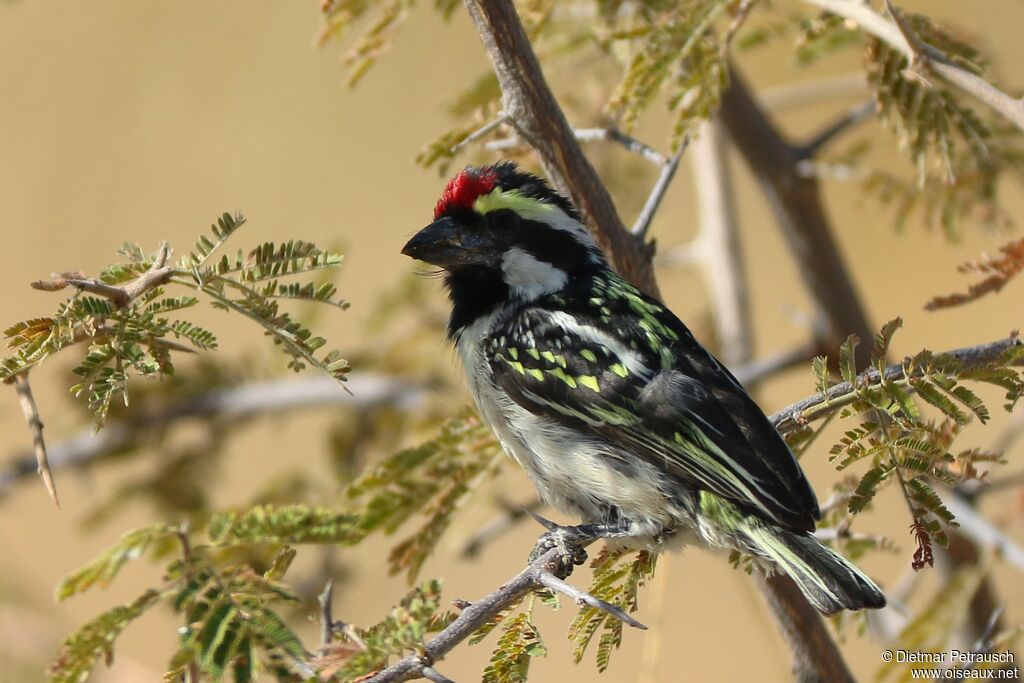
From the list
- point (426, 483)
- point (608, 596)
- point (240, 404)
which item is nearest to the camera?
point (608, 596)

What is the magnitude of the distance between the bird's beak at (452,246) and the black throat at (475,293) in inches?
1.9

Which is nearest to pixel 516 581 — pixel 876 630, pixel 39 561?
pixel 876 630

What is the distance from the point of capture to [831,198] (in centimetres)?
816

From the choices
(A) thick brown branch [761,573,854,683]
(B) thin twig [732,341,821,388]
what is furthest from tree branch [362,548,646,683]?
(B) thin twig [732,341,821,388]

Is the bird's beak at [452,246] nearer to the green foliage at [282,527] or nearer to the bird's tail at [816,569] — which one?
the green foliage at [282,527]

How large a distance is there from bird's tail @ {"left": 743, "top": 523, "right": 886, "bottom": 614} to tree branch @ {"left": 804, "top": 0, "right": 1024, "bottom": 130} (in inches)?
40.9

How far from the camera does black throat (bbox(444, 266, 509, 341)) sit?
329cm

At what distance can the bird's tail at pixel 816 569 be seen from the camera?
2.40 meters

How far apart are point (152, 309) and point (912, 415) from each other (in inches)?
59.1

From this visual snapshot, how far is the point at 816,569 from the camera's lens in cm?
246

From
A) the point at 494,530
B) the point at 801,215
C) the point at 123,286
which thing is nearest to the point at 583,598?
the point at 123,286

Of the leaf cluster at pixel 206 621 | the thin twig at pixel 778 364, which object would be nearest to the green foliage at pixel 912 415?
the leaf cluster at pixel 206 621

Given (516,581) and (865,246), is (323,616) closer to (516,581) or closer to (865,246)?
(516,581)

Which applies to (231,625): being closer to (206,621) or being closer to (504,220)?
(206,621)
